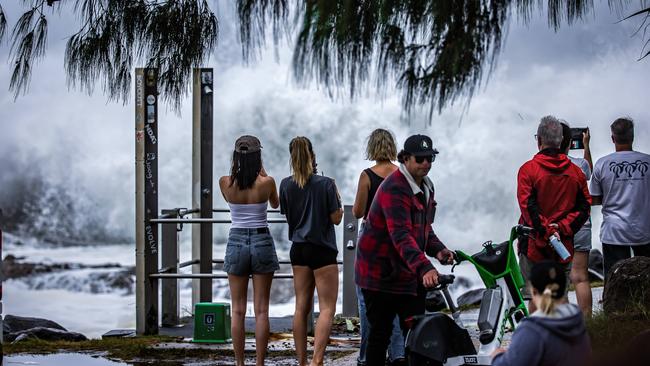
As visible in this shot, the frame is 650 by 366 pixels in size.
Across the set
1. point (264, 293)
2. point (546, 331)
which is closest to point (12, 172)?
point (264, 293)

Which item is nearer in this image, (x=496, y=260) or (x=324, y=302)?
(x=496, y=260)

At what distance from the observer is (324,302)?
8.11 m

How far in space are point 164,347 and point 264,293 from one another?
6.06 ft

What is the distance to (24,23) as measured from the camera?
7.71 m

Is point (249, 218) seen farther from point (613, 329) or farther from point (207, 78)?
point (207, 78)

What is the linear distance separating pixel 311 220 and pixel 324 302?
1.99 feet

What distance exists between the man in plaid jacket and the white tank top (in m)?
1.40

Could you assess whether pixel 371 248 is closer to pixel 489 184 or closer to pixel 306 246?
pixel 306 246

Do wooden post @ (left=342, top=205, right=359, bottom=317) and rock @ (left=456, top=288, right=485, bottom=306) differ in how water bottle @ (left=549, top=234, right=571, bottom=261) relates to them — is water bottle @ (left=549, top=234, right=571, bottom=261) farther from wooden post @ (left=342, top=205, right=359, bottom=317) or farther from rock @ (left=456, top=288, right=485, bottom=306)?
rock @ (left=456, top=288, right=485, bottom=306)

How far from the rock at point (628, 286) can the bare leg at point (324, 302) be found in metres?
1.99

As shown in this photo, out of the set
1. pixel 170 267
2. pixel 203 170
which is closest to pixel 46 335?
pixel 170 267

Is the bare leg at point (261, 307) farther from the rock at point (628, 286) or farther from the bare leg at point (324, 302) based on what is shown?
the rock at point (628, 286)

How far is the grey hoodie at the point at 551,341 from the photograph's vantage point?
15.3 ft

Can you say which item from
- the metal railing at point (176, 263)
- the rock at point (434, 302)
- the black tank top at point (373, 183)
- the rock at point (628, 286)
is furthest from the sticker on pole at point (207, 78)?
the rock at point (628, 286)
